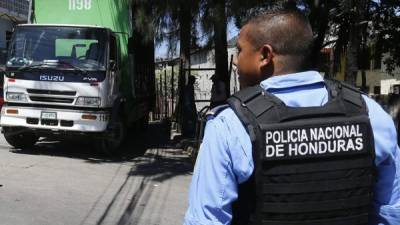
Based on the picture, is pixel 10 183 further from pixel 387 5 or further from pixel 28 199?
pixel 387 5

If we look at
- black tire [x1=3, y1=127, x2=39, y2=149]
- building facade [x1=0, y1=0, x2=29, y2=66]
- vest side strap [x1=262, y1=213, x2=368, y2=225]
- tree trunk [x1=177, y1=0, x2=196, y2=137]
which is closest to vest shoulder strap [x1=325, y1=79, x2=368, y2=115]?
vest side strap [x1=262, y1=213, x2=368, y2=225]

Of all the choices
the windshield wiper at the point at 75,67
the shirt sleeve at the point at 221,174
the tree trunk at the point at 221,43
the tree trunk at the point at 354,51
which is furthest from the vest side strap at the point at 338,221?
the windshield wiper at the point at 75,67

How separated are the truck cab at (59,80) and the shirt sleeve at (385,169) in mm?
9202

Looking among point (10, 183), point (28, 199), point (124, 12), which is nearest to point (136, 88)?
point (124, 12)

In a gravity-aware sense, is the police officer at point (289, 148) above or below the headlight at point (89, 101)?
above

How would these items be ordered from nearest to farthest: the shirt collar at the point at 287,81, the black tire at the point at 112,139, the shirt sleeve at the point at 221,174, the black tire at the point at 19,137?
the shirt sleeve at the point at 221,174, the shirt collar at the point at 287,81, the black tire at the point at 112,139, the black tire at the point at 19,137

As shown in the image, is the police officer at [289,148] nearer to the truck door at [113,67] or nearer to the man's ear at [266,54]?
the man's ear at [266,54]

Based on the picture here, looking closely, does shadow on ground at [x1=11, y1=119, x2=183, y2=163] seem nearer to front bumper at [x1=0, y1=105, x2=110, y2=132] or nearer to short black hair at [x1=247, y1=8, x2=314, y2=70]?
front bumper at [x1=0, y1=105, x2=110, y2=132]

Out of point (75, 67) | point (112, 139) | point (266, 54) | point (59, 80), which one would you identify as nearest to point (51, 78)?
point (59, 80)

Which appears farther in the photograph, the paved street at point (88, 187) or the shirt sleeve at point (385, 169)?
the paved street at point (88, 187)

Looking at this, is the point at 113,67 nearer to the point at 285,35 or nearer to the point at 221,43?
the point at 221,43

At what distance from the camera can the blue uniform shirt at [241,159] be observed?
73.8 inches

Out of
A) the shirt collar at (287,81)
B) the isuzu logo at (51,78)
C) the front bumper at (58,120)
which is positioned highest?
the shirt collar at (287,81)

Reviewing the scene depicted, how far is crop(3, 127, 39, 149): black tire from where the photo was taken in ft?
37.9
